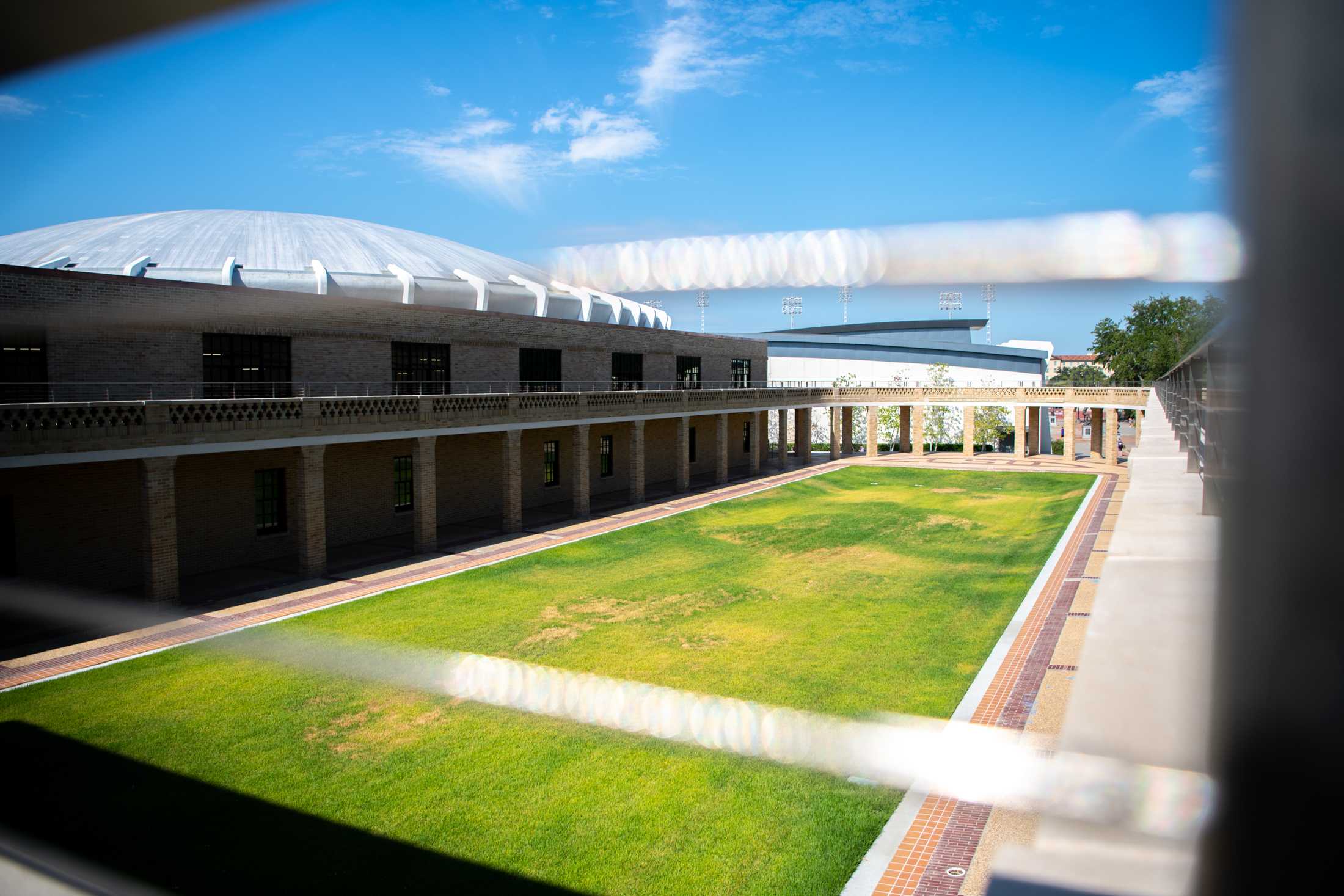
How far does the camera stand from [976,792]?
1.77m

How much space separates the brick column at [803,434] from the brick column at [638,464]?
67.0 ft

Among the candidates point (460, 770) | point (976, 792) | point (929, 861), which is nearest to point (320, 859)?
point (460, 770)

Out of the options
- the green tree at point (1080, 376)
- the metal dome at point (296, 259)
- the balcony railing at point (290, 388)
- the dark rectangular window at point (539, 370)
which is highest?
the metal dome at point (296, 259)

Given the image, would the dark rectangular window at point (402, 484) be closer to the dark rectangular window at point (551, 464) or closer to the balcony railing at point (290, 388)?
the balcony railing at point (290, 388)

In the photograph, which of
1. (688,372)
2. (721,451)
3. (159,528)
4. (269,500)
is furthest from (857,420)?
(159,528)

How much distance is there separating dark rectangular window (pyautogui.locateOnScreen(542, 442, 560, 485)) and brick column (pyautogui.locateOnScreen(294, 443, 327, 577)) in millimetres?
14412

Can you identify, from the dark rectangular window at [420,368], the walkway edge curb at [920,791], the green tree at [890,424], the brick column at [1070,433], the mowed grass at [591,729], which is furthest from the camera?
the green tree at [890,424]

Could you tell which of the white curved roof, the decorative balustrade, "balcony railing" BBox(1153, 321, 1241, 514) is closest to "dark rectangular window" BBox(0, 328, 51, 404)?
the decorative balustrade

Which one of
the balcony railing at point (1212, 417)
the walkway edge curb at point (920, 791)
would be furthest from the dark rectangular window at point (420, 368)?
the balcony railing at point (1212, 417)

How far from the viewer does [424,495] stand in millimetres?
27797

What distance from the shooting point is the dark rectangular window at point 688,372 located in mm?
49509

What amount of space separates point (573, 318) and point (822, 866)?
117ft

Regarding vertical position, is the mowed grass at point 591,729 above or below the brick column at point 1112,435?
below

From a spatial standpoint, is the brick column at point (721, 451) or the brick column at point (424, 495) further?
the brick column at point (721, 451)
